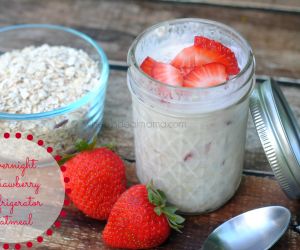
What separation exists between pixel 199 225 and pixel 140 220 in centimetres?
16

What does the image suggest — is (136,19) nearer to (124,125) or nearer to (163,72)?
(124,125)

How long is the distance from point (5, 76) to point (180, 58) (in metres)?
0.43

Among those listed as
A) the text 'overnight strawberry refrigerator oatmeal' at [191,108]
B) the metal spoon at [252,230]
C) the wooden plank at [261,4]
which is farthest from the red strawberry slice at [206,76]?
the wooden plank at [261,4]

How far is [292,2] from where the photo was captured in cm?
167

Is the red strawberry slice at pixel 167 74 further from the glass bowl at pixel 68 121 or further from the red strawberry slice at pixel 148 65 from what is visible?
the glass bowl at pixel 68 121

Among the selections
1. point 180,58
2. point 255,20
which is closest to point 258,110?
point 180,58

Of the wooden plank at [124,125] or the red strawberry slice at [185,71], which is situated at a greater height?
the red strawberry slice at [185,71]

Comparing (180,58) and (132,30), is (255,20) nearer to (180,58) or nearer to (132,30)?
(132,30)

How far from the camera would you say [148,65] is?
1.01 metres

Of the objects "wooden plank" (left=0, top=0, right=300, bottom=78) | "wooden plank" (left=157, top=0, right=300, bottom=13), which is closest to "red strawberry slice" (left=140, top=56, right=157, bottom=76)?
"wooden plank" (left=0, top=0, right=300, bottom=78)

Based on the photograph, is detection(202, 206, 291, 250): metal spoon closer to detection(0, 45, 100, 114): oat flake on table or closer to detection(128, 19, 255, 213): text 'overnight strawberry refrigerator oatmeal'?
detection(128, 19, 255, 213): text 'overnight strawberry refrigerator oatmeal'

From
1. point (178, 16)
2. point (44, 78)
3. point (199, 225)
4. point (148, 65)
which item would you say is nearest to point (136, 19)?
point (178, 16)

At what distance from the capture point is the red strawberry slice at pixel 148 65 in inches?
39.4

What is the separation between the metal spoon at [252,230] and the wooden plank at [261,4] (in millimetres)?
800
